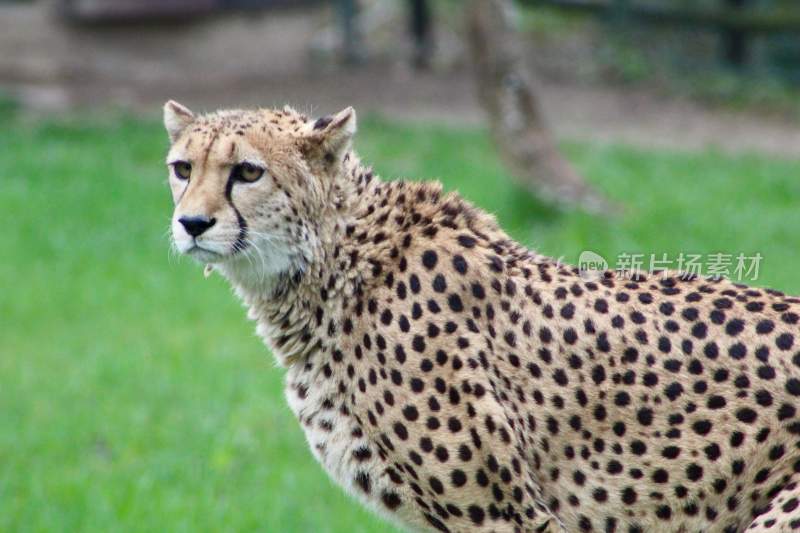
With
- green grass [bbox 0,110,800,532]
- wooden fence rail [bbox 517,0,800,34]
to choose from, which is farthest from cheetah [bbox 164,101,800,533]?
wooden fence rail [bbox 517,0,800,34]

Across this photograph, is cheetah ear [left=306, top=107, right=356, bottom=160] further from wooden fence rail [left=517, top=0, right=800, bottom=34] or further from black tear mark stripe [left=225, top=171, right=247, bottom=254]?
wooden fence rail [left=517, top=0, right=800, bottom=34]

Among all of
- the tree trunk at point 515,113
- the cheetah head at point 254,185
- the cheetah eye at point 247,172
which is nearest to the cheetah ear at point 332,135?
the cheetah head at point 254,185

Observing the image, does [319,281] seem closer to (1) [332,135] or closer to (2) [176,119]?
(1) [332,135]

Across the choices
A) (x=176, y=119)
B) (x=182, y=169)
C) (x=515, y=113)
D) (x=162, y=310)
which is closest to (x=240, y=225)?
(x=182, y=169)

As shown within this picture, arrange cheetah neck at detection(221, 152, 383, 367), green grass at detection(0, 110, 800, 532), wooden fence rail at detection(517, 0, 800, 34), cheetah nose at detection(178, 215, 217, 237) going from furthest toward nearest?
1. wooden fence rail at detection(517, 0, 800, 34)
2. green grass at detection(0, 110, 800, 532)
3. cheetah neck at detection(221, 152, 383, 367)
4. cheetah nose at detection(178, 215, 217, 237)

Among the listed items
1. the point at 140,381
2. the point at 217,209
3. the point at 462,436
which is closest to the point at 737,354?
the point at 462,436

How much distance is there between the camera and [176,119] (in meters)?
3.65

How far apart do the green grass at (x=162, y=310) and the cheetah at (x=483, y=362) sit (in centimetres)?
188

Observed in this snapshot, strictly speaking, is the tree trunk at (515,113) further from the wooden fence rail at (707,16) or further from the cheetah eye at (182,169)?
the cheetah eye at (182,169)

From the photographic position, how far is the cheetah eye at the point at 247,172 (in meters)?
3.39

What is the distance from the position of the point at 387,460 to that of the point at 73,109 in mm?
9639

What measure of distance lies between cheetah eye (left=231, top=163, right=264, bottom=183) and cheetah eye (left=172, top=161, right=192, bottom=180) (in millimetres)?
133

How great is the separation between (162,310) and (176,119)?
15.2ft

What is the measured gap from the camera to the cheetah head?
3320 millimetres
